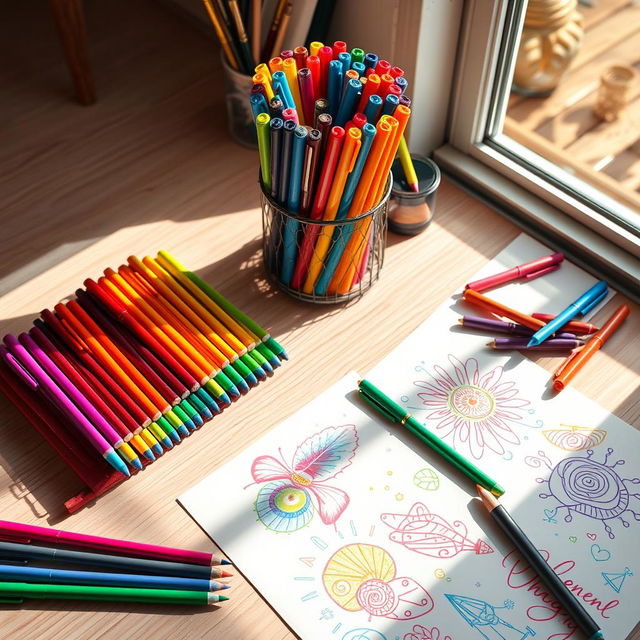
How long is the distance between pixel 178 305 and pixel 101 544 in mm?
252

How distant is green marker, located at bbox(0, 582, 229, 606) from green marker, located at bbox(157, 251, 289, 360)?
0.85ft

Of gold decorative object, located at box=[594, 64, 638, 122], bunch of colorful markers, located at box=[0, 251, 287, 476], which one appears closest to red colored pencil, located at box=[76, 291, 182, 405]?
bunch of colorful markers, located at box=[0, 251, 287, 476]

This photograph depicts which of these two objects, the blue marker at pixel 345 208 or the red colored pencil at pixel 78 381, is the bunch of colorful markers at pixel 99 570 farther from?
the blue marker at pixel 345 208

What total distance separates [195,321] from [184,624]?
29cm

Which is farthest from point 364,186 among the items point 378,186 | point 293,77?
point 293,77

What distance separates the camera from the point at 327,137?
792 mm

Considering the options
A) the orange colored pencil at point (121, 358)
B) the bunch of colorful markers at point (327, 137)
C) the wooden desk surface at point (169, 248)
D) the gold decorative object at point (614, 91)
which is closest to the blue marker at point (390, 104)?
the bunch of colorful markers at point (327, 137)

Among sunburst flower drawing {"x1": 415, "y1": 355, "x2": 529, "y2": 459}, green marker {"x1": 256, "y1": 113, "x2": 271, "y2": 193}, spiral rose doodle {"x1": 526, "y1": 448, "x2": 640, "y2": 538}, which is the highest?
green marker {"x1": 256, "y1": 113, "x2": 271, "y2": 193}

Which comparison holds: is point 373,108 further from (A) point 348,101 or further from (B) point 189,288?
(B) point 189,288

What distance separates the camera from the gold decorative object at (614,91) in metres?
1.26

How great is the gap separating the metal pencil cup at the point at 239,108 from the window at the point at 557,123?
0.24 metres

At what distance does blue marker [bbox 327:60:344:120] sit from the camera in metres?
0.80

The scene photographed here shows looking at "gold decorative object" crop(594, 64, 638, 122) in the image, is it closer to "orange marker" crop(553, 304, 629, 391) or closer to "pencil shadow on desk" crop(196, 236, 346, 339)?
"orange marker" crop(553, 304, 629, 391)

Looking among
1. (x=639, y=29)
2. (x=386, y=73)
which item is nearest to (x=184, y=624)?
(x=386, y=73)
